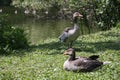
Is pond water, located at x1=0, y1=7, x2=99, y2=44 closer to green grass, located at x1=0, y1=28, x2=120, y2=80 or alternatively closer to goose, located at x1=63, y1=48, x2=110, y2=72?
green grass, located at x1=0, y1=28, x2=120, y2=80

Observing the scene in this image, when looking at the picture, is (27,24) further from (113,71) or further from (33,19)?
(113,71)

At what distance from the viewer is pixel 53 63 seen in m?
12.0

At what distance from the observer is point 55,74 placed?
33.4 feet

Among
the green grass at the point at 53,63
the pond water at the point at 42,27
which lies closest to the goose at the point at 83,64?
the green grass at the point at 53,63

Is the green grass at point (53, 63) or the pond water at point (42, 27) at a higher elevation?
the green grass at point (53, 63)

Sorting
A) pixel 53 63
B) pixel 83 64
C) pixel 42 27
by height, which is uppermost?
pixel 83 64

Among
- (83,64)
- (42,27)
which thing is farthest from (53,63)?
(42,27)

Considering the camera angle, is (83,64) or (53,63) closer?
(83,64)

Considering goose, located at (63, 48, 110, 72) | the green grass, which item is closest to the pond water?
the green grass

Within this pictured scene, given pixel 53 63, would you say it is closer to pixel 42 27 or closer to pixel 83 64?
pixel 83 64

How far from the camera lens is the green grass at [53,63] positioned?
32.0 ft

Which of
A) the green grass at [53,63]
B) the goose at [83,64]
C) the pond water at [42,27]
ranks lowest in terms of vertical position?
the pond water at [42,27]

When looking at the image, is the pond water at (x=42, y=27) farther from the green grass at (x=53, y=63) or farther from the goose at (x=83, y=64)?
the goose at (x=83, y=64)

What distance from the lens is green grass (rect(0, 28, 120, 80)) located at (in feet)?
32.0
